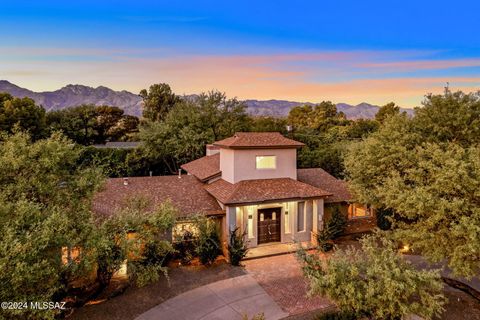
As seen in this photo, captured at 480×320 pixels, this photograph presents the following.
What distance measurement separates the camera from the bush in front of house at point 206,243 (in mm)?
15016

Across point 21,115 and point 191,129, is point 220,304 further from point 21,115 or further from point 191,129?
point 21,115

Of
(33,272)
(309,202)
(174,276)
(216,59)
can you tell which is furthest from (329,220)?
(216,59)

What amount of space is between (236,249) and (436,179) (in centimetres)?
972

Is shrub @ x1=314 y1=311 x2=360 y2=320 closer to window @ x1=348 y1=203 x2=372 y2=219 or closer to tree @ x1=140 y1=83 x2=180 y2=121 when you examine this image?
window @ x1=348 y1=203 x2=372 y2=219

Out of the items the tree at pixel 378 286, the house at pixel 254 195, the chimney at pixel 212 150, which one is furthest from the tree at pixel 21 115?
the tree at pixel 378 286

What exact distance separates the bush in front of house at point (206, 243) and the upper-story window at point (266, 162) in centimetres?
513

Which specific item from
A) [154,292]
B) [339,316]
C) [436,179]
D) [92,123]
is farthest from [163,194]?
[92,123]

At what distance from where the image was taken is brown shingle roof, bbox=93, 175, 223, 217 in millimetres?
16375

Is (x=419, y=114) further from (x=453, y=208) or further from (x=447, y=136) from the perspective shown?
(x=453, y=208)

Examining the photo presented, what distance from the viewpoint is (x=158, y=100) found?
5984 centimetres

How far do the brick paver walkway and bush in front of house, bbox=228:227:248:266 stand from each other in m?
0.60

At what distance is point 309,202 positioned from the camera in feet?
59.6

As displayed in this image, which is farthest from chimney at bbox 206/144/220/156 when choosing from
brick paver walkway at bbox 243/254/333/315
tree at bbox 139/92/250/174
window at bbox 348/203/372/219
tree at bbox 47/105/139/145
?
tree at bbox 47/105/139/145

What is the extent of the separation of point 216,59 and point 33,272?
98.3 feet
